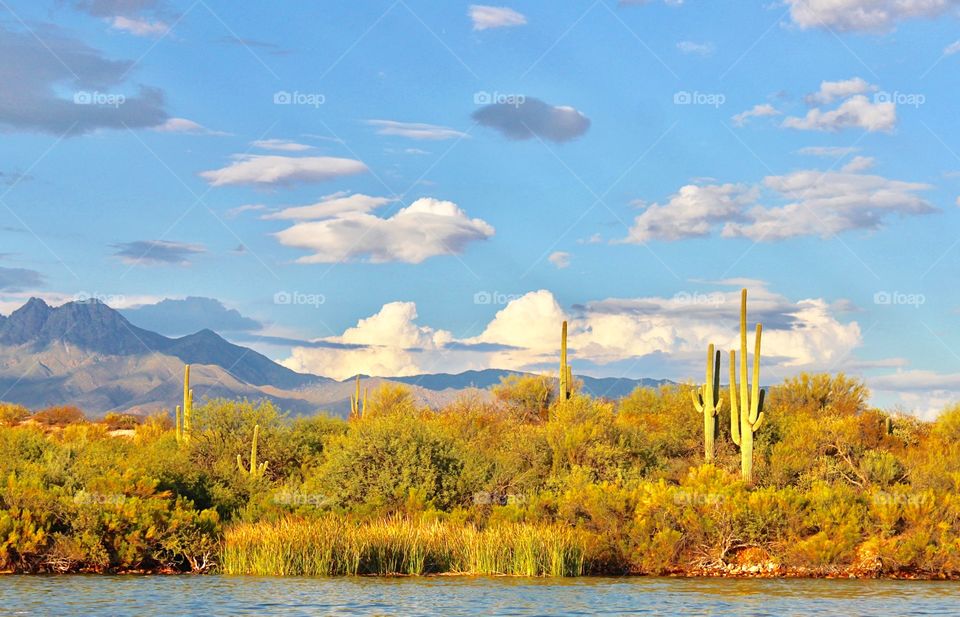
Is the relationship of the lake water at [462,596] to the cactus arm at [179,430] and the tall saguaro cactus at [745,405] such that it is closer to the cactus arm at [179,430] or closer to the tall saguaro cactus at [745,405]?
the tall saguaro cactus at [745,405]

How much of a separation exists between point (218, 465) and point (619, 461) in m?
14.4

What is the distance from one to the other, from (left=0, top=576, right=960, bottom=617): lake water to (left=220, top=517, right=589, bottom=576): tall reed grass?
1000mm

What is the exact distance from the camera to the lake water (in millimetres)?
26094

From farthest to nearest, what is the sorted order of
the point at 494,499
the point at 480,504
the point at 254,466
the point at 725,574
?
the point at 254,466 → the point at 494,499 → the point at 480,504 → the point at 725,574

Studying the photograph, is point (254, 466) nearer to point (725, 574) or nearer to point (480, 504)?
point (480, 504)

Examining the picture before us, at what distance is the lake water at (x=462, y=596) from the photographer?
26.1m

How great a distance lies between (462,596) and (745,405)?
16267 millimetres

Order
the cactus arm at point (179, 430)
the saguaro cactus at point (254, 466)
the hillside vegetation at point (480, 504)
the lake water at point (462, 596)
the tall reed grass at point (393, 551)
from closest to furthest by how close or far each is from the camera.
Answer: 1. the lake water at point (462, 596)
2. the tall reed grass at point (393, 551)
3. the hillside vegetation at point (480, 504)
4. the saguaro cactus at point (254, 466)
5. the cactus arm at point (179, 430)

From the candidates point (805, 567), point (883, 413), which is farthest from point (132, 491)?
point (883, 413)

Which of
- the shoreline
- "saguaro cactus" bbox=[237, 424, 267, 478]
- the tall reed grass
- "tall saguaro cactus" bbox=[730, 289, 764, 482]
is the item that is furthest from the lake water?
"saguaro cactus" bbox=[237, 424, 267, 478]

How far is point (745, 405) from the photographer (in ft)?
136

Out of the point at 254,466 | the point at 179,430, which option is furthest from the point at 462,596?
the point at 179,430

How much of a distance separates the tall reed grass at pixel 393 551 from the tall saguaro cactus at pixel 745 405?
9.50 metres

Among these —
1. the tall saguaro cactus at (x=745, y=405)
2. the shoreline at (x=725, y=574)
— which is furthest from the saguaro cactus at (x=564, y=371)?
Result: the shoreline at (x=725, y=574)
